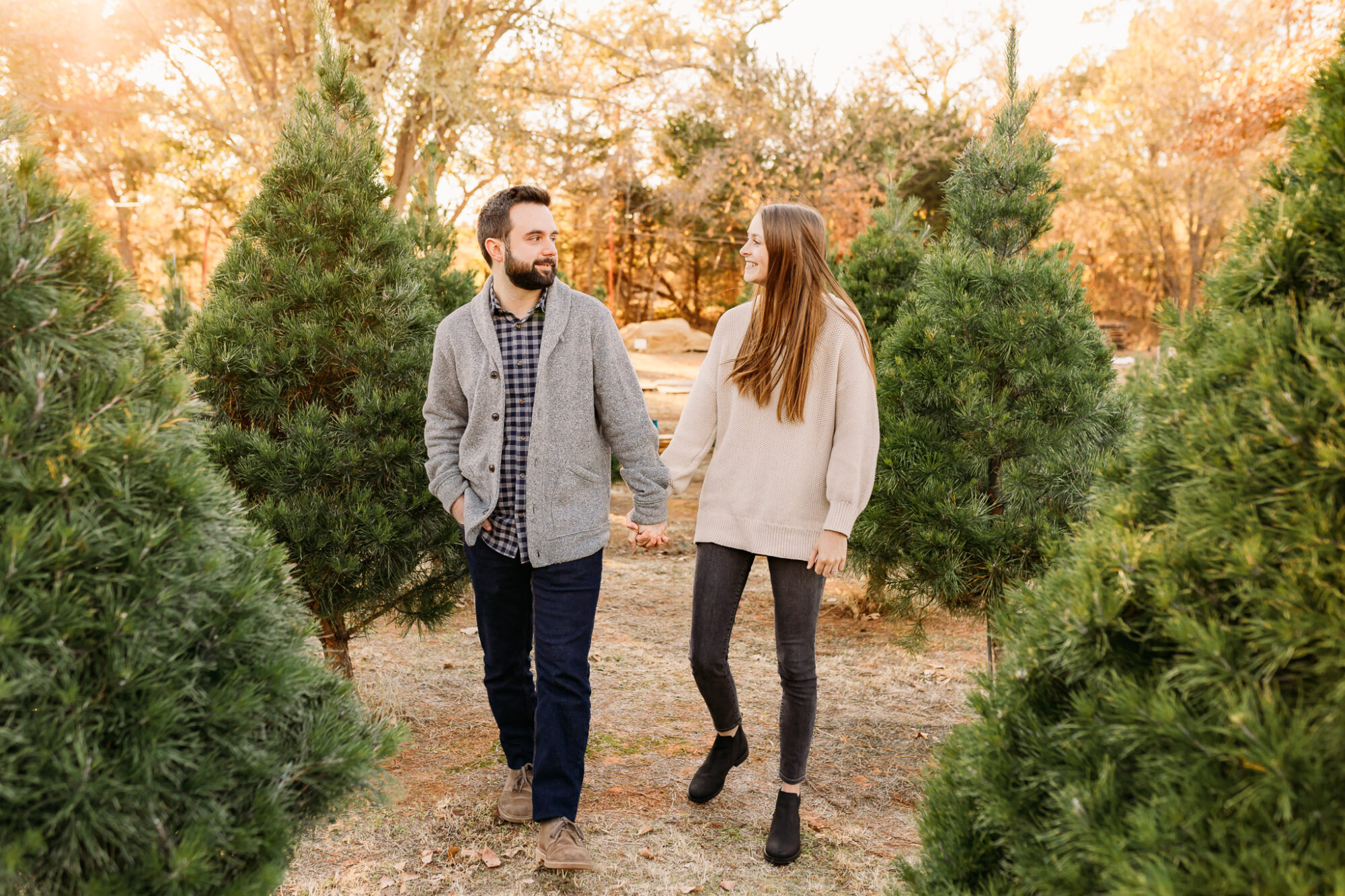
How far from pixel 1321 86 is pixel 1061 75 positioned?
32401 millimetres

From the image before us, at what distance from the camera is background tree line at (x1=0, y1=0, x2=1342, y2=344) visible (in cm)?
1503

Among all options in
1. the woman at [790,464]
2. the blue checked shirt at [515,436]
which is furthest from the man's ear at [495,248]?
the woman at [790,464]

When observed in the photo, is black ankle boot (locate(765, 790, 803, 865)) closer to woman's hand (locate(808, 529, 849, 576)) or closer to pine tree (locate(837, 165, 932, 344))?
woman's hand (locate(808, 529, 849, 576))

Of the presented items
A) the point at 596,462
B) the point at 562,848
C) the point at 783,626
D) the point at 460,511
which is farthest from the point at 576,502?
the point at 562,848

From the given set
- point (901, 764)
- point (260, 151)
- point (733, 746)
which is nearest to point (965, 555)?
point (901, 764)

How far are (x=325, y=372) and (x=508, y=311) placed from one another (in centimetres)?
101

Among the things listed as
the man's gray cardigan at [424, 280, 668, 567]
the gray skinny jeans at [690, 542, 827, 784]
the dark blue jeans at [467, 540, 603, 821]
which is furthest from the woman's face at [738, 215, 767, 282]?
the dark blue jeans at [467, 540, 603, 821]

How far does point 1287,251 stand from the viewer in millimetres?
1446

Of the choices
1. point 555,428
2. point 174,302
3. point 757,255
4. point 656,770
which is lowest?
point 656,770

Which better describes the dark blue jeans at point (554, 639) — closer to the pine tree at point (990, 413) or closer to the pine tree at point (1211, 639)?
the pine tree at point (1211, 639)

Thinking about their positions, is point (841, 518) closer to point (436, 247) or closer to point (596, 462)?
point (596, 462)

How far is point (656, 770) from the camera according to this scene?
13.1 ft

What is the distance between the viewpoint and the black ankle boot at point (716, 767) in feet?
11.9

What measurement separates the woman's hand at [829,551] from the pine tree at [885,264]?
3.55 m
